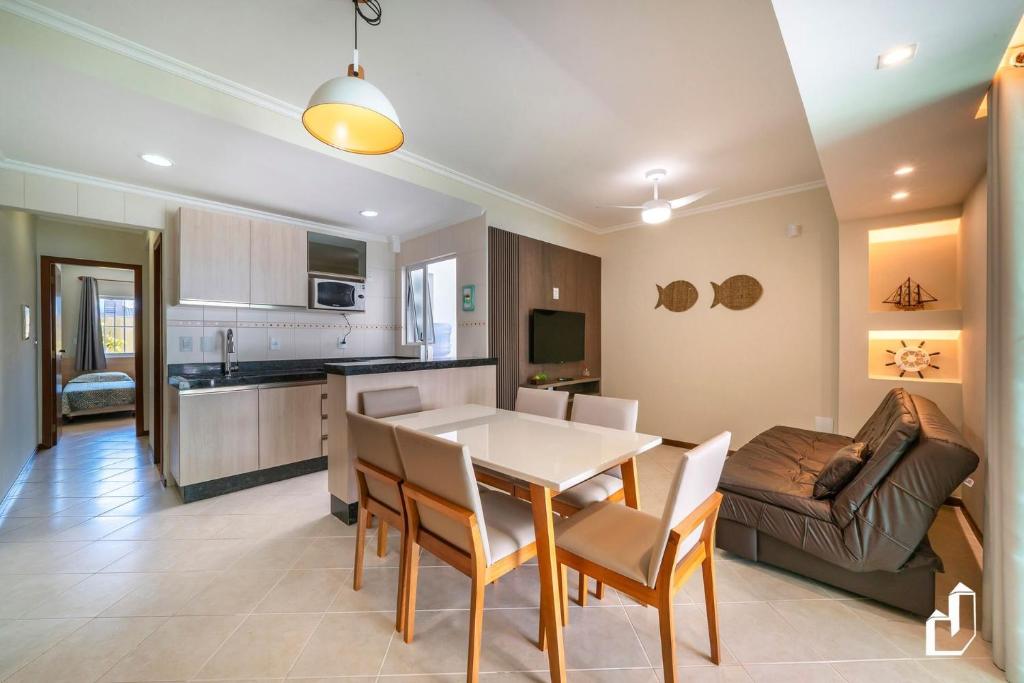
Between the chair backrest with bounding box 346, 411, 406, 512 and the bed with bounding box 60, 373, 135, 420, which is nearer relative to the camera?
the chair backrest with bounding box 346, 411, 406, 512

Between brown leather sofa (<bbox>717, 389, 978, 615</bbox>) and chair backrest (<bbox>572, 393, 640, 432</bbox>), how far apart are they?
25.2 inches

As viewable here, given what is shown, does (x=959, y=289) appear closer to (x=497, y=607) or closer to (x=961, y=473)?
(x=961, y=473)

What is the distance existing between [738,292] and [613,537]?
3.48 meters

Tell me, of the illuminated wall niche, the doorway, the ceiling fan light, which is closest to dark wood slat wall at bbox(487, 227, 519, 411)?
the ceiling fan light

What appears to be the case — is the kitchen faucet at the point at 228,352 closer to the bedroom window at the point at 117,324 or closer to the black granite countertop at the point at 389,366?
the black granite countertop at the point at 389,366

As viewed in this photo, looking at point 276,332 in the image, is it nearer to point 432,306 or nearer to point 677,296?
point 432,306

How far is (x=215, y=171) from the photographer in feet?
9.33

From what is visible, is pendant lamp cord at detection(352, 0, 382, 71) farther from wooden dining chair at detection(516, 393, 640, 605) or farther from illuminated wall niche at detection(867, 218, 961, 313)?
illuminated wall niche at detection(867, 218, 961, 313)

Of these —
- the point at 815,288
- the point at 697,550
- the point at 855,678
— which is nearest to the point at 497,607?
the point at 697,550

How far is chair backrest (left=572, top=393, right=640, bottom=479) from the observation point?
90.0 inches

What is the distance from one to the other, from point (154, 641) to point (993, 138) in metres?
3.98

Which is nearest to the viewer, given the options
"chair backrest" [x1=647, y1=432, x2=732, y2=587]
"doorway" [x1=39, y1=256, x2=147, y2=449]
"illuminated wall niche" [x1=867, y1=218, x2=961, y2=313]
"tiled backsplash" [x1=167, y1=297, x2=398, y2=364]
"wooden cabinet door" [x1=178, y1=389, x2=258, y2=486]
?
"chair backrest" [x1=647, y1=432, x2=732, y2=587]

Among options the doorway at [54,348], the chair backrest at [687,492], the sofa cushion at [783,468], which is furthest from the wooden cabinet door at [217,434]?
the sofa cushion at [783,468]

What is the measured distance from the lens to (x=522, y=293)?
416 centimetres
